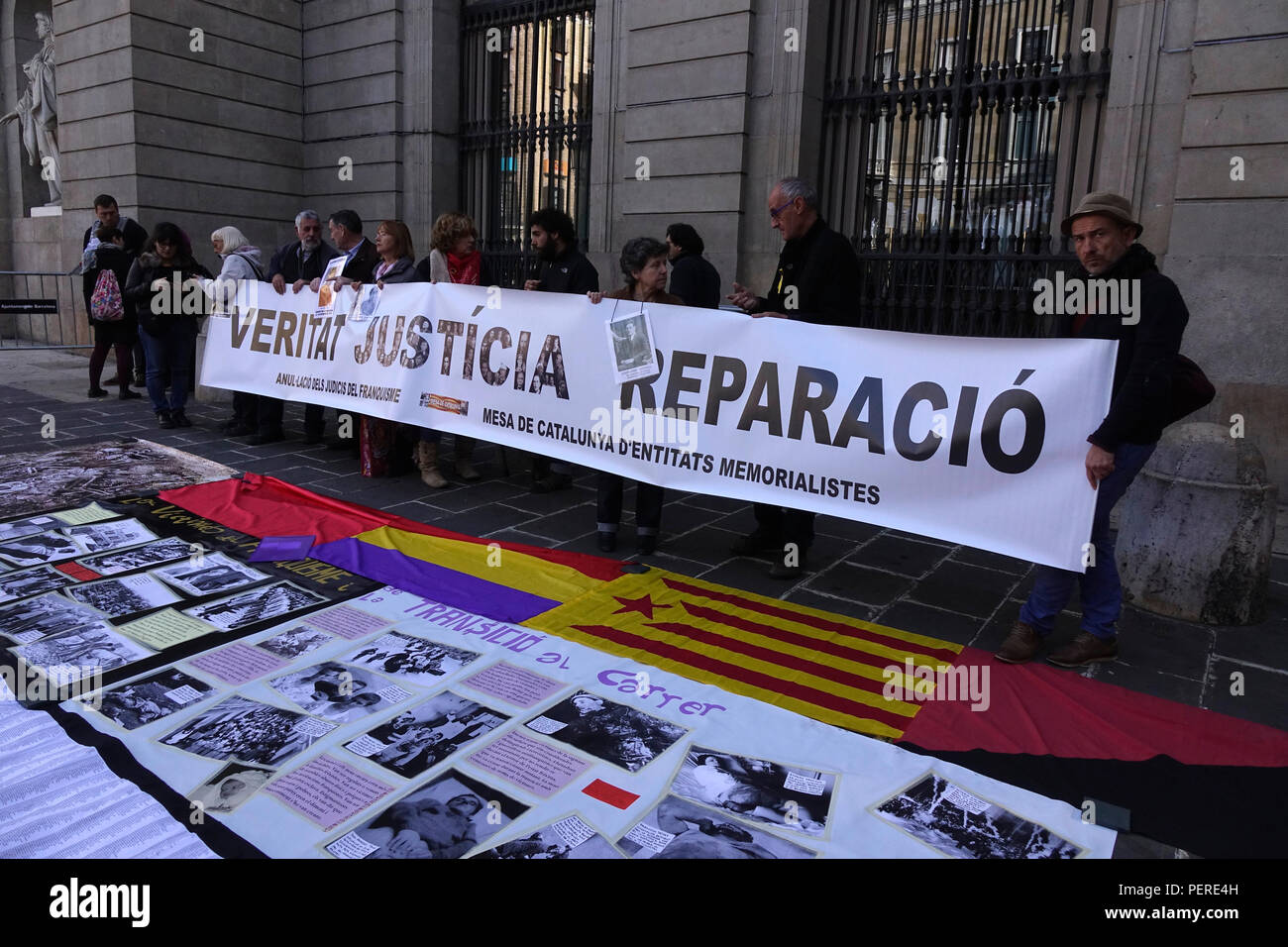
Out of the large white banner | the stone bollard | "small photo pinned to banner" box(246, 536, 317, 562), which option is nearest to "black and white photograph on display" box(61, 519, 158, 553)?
"small photo pinned to banner" box(246, 536, 317, 562)

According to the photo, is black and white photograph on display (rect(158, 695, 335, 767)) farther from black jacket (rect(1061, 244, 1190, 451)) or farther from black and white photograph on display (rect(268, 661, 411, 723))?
black jacket (rect(1061, 244, 1190, 451))

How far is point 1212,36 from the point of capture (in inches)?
271

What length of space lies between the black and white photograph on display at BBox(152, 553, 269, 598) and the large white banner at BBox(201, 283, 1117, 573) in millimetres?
1842

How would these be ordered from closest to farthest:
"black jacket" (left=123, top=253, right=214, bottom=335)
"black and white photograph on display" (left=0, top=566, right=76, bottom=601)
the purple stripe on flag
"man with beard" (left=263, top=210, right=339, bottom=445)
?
1. "black and white photograph on display" (left=0, top=566, right=76, bottom=601)
2. the purple stripe on flag
3. "man with beard" (left=263, top=210, right=339, bottom=445)
4. "black jacket" (left=123, top=253, right=214, bottom=335)

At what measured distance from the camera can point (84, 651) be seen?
3.47 metres

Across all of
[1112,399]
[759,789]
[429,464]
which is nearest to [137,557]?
[429,464]

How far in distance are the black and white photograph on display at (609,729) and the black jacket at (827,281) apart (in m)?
2.32

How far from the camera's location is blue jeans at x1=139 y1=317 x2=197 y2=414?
8117 millimetres

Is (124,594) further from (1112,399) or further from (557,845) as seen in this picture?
(1112,399)

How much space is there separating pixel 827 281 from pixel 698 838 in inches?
120

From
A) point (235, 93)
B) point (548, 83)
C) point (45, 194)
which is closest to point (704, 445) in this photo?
point (548, 83)

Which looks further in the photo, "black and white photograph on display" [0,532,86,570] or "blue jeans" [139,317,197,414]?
"blue jeans" [139,317,197,414]

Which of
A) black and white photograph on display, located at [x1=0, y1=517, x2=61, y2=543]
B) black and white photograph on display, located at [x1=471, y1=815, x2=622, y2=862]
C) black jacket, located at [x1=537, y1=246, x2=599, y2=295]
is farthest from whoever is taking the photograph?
black jacket, located at [x1=537, y1=246, x2=599, y2=295]
